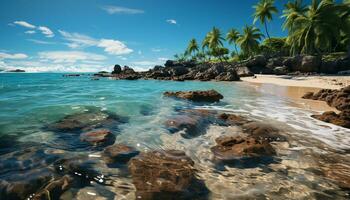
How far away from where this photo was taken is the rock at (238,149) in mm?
5395

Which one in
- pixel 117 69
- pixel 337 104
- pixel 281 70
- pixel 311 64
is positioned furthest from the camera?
pixel 117 69

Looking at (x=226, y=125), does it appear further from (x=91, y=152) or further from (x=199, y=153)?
(x=91, y=152)

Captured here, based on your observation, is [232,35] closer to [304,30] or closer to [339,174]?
[304,30]

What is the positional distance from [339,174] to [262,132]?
283 centimetres

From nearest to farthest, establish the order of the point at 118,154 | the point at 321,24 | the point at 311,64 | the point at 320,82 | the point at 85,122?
the point at 118,154
the point at 85,122
the point at 320,82
the point at 321,24
the point at 311,64

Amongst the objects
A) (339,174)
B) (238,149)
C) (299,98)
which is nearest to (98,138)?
(238,149)

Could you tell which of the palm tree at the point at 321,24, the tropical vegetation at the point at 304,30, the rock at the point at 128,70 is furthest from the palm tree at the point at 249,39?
the rock at the point at 128,70

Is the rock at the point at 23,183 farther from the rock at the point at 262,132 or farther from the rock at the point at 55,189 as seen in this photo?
the rock at the point at 262,132

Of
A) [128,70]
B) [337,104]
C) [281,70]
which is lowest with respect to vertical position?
[337,104]

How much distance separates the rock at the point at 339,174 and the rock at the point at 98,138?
16.7ft

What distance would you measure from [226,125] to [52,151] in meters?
5.63

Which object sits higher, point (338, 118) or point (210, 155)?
point (338, 118)

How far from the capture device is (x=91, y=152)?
218 inches

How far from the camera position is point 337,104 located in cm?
1205
